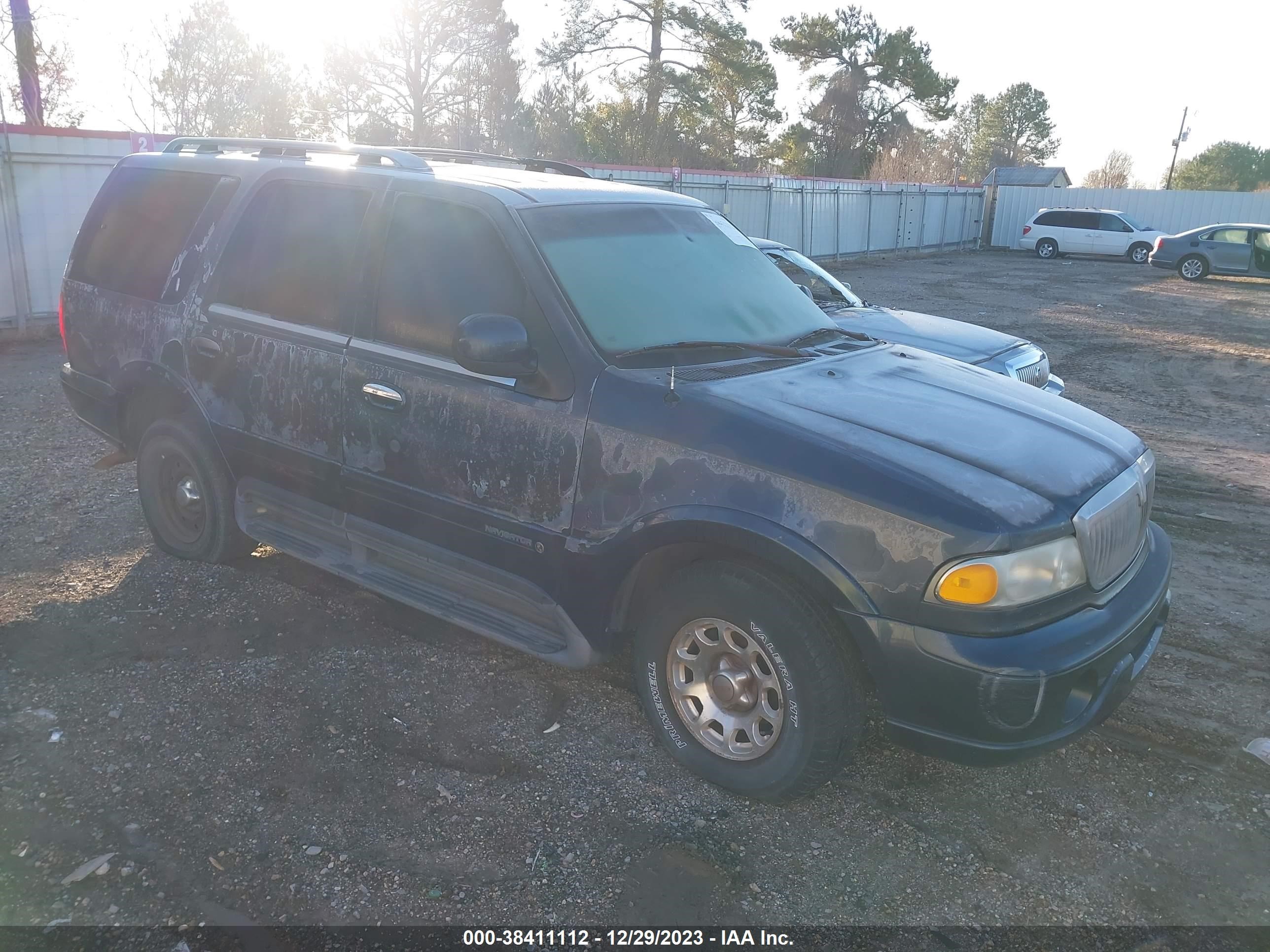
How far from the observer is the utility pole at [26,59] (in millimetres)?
15438

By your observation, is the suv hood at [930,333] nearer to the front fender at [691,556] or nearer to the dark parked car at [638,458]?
the dark parked car at [638,458]

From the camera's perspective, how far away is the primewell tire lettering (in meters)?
3.54

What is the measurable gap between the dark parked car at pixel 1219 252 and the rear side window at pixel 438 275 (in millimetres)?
28034

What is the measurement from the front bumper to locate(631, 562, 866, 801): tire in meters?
0.17

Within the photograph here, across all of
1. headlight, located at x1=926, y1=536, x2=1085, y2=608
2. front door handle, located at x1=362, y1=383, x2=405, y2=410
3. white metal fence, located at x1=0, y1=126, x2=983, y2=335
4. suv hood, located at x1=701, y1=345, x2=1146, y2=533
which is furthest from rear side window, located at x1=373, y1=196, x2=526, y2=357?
white metal fence, located at x1=0, y1=126, x2=983, y2=335

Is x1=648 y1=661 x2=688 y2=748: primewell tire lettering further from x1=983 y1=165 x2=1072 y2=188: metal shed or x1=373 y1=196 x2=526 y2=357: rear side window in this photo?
x1=983 y1=165 x2=1072 y2=188: metal shed

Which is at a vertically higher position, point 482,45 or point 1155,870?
point 482,45

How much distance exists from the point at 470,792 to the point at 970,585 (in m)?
1.84

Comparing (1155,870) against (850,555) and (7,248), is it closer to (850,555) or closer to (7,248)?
(850,555)

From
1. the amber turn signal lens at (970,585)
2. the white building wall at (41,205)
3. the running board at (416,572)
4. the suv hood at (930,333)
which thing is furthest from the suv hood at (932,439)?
the white building wall at (41,205)

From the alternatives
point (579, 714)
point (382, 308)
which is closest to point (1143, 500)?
point (579, 714)

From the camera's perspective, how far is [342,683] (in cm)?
412

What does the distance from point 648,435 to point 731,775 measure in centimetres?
121

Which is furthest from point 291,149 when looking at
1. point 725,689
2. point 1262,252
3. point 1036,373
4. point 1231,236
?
point 1262,252
